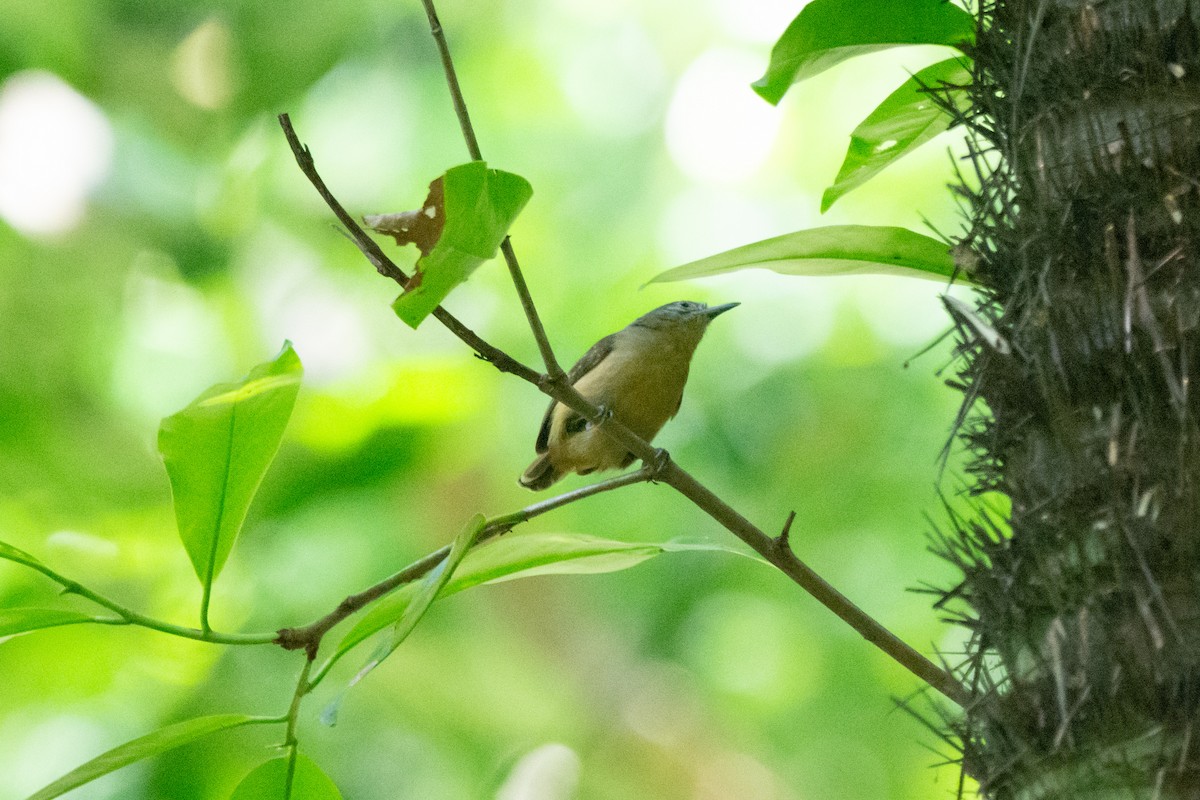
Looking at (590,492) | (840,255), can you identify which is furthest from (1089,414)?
(590,492)

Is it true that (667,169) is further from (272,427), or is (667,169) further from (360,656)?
(272,427)

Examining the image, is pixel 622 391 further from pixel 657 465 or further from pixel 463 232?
pixel 463 232

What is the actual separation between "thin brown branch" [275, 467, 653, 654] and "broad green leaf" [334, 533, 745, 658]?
0.02 metres

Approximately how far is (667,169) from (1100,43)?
4238 mm

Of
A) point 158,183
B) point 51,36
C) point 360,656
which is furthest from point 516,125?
point 360,656

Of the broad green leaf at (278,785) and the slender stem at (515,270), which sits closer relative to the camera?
the slender stem at (515,270)

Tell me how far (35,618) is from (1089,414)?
0.96 metres

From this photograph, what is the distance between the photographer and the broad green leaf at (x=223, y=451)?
3.78ft

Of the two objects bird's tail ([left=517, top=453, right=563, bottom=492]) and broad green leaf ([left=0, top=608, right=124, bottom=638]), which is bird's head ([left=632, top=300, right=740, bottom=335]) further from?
broad green leaf ([left=0, top=608, right=124, bottom=638])

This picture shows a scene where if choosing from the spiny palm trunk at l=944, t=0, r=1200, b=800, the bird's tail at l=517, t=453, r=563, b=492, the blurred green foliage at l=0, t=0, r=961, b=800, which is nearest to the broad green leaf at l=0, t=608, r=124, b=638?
the spiny palm trunk at l=944, t=0, r=1200, b=800

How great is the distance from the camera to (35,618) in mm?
1077

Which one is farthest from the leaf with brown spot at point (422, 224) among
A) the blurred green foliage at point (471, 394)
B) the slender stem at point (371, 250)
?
the blurred green foliage at point (471, 394)

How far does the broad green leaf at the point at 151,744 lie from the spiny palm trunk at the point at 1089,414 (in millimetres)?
705

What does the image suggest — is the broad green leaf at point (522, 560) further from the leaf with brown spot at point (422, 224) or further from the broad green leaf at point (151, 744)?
the leaf with brown spot at point (422, 224)
